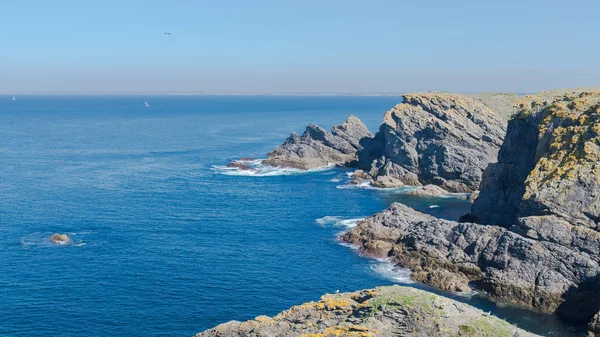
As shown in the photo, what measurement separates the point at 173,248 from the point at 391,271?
30.7m

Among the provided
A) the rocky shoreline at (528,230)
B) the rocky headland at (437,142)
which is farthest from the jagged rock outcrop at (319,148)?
the rocky shoreline at (528,230)

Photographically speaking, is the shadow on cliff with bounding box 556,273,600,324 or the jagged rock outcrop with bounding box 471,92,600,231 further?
the jagged rock outcrop with bounding box 471,92,600,231

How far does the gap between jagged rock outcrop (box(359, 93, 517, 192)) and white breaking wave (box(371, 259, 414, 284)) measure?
1979 inches

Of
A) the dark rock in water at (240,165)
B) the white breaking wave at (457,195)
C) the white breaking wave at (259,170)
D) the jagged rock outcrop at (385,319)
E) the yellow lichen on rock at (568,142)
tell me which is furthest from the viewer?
the dark rock in water at (240,165)

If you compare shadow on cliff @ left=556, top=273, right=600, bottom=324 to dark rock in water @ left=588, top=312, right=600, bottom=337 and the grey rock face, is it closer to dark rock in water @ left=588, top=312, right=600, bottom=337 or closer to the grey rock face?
the grey rock face

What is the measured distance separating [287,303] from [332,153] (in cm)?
10363

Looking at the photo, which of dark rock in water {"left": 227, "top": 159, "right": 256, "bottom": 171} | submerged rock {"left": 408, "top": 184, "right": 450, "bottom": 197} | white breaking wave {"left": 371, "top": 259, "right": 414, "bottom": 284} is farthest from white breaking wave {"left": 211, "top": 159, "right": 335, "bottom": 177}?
white breaking wave {"left": 371, "top": 259, "right": 414, "bottom": 284}

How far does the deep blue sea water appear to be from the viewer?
196 feet

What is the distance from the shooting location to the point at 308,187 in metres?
127

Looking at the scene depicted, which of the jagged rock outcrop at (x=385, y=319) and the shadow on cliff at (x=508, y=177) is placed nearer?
the jagged rock outcrop at (x=385, y=319)

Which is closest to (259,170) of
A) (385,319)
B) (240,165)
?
(240,165)

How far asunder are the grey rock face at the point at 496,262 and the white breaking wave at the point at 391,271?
1.02 m

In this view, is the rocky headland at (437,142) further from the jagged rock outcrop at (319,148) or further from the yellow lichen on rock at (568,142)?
the yellow lichen on rock at (568,142)

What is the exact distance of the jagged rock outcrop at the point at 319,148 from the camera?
506 feet
